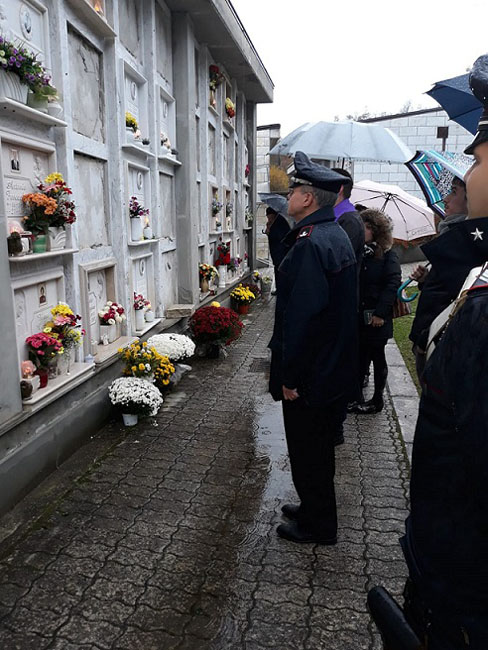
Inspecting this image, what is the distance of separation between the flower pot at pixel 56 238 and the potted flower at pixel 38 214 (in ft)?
0.35

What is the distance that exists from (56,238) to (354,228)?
2.42 meters

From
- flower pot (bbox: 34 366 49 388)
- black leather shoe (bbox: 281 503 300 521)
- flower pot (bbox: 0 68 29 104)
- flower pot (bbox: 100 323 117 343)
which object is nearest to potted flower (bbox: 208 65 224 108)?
flower pot (bbox: 100 323 117 343)

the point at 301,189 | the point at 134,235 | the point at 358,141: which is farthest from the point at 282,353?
the point at 358,141

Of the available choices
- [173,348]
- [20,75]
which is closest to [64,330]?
[20,75]

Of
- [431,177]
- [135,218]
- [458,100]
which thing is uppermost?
[458,100]

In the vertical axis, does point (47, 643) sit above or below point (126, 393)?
below

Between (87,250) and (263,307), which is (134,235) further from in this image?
(263,307)

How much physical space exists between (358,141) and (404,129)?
15.5m

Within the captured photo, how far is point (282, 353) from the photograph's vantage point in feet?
9.97

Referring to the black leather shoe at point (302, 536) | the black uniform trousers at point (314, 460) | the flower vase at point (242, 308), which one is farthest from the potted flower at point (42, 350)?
the flower vase at point (242, 308)

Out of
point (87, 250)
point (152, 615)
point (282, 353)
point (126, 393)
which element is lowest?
point (152, 615)

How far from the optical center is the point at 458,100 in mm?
3826

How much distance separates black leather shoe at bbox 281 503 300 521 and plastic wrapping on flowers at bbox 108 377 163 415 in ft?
6.25

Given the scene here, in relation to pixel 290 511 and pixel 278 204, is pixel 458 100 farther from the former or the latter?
pixel 290 511
